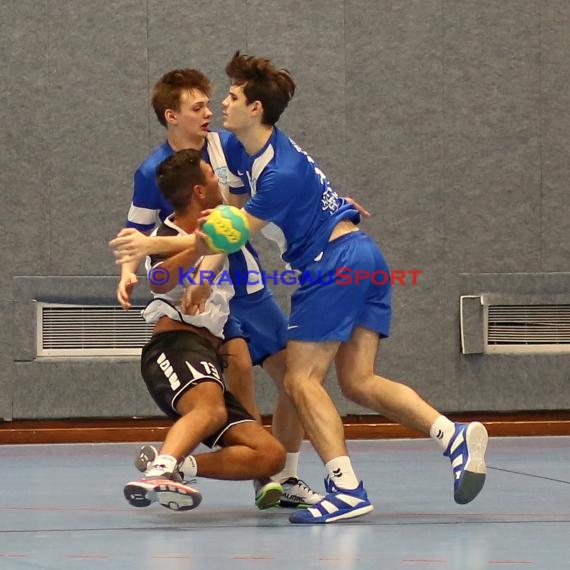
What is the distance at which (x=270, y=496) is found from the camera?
436 cm

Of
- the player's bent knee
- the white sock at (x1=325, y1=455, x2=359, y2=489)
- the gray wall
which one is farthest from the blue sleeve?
the gray wall

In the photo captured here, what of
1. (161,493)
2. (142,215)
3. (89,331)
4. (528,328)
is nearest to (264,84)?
(142,215)

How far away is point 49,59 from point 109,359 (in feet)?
5.40

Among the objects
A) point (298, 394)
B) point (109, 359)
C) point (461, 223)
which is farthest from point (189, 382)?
point (461, 223)

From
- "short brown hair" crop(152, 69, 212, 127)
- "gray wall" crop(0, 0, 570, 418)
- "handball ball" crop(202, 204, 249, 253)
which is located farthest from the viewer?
"gray wall" crop(0, 0, 570, 418)

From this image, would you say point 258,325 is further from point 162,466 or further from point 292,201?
point 162,466

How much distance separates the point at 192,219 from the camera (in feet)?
14.4

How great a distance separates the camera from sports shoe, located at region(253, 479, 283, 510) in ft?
14.3

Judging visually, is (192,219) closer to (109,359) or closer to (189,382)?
(189,382)

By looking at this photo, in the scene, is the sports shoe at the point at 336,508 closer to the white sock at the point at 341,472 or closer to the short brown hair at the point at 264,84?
the white sock at the point at 341,472

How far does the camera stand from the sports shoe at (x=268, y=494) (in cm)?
436

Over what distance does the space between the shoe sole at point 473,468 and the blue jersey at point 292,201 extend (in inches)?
30.4

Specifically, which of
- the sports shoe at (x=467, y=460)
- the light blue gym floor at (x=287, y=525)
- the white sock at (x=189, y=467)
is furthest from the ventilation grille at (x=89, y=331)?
the sports shoe at (x=467, y=460)

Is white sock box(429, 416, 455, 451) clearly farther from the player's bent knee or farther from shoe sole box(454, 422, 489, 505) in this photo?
the player's bent knee
